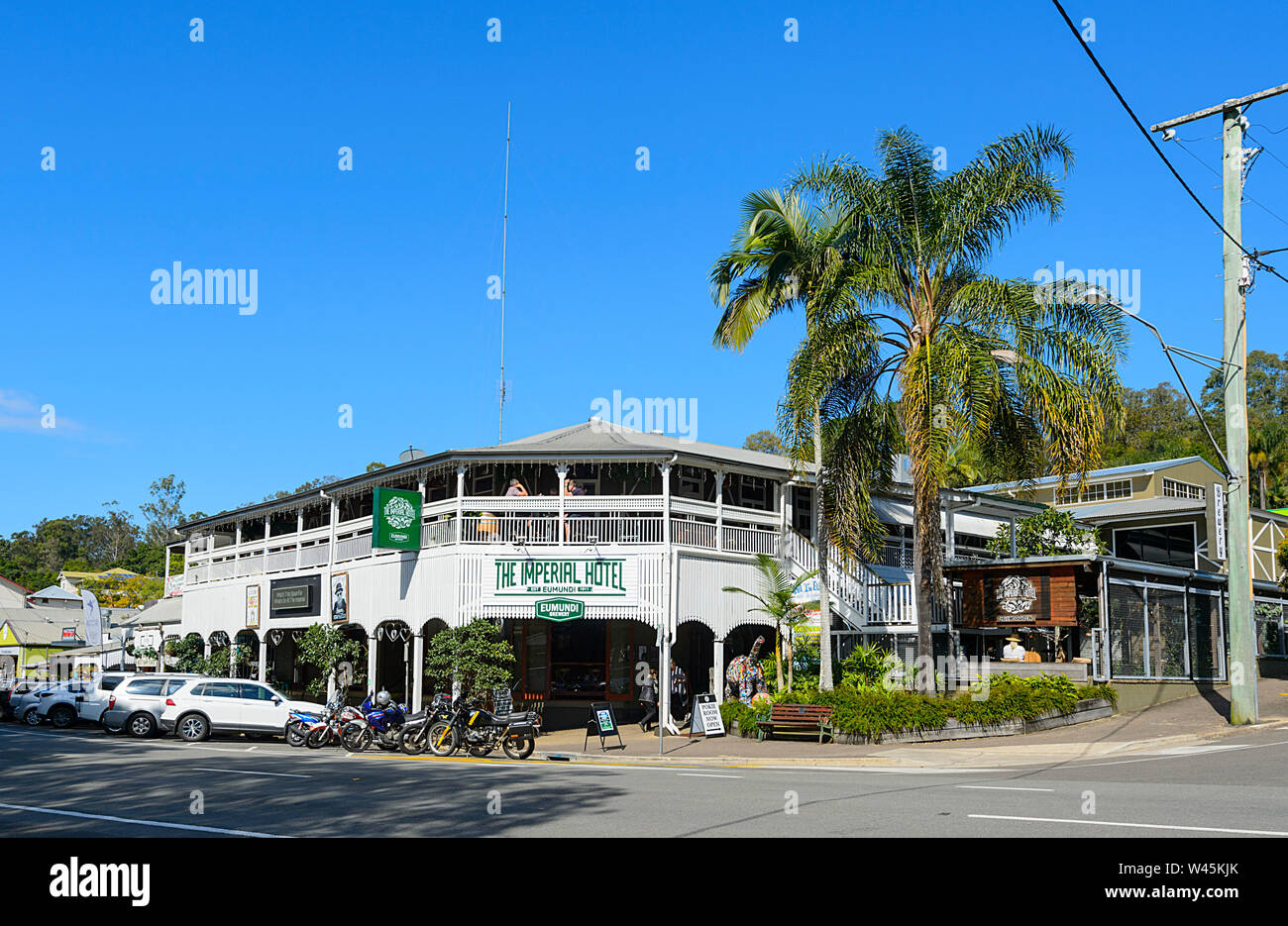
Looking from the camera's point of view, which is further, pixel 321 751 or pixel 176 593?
pixel 176 593

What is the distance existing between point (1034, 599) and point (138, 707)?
21656mm

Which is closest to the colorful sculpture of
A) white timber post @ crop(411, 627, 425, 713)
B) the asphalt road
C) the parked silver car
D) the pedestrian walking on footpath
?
the pedestrian walking on footpath

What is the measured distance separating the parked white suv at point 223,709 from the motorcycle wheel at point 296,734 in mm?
1290

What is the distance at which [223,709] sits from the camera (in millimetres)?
27094

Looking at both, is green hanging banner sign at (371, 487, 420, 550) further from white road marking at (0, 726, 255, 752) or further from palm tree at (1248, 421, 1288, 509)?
palm tree at (1248, 421, 1288, 509)

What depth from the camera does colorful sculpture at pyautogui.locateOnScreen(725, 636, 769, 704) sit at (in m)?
26.0

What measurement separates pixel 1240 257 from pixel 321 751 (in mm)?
21360

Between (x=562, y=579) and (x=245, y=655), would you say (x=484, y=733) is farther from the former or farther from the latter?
(x=245, y=655)

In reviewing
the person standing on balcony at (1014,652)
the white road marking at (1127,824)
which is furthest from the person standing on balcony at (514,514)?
the white road marking at (1127,824)

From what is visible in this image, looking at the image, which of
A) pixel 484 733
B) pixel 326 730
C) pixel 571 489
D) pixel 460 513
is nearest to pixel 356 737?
pixel 326 730
